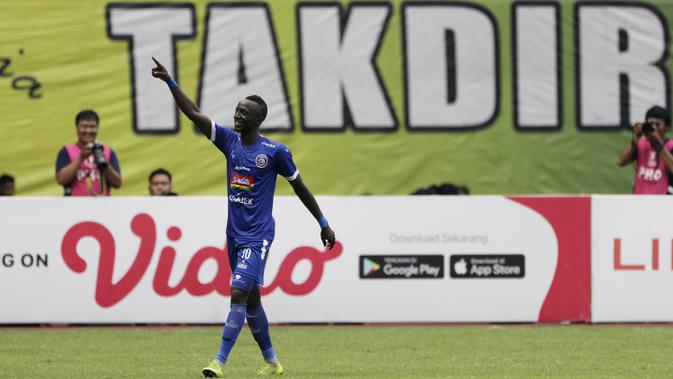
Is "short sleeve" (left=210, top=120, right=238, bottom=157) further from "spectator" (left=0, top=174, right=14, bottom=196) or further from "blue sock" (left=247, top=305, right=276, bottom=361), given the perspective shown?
"spectator" (left=0, top=174, right=14, bottom=196)

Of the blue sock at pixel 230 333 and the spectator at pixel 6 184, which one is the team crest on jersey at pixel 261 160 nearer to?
the blue sock at pixel 230 333

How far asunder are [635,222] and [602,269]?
60 centimetres

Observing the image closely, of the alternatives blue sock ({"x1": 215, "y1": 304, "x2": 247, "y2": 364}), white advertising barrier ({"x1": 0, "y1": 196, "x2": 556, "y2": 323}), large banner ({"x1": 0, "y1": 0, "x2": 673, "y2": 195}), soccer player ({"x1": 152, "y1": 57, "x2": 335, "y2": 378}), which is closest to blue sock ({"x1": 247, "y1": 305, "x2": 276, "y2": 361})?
soccer player ({"x1": 152, "y1": 57, "x2": 335, "y2": 378})

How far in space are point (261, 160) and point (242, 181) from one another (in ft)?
0.67

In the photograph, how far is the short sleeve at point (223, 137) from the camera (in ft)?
33.8

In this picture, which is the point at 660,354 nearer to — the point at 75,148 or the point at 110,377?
the point at 110,377

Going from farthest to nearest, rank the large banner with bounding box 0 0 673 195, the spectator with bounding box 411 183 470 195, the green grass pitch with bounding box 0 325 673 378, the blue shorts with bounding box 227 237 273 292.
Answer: the large banner with bounding box 0 0 673 195
the spectator with bounding box 411 183 470 195
the green grass pitch with bounding box 0 325 673 378
the blue shorts with bounding box 227 237 273 292

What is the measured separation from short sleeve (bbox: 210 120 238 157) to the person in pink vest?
448cm

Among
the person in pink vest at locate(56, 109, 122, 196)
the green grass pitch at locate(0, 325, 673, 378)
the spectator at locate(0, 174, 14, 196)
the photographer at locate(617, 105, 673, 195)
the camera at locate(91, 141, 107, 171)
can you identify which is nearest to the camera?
the green grass pitch at locate(0, 325, 673, 378)

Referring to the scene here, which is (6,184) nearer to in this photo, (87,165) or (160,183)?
(160,183)

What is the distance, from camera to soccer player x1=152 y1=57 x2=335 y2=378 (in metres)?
10.1

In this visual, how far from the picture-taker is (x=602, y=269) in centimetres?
1478

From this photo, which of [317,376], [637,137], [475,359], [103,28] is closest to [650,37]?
[637,137]

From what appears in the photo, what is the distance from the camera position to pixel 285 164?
10.2 meters
